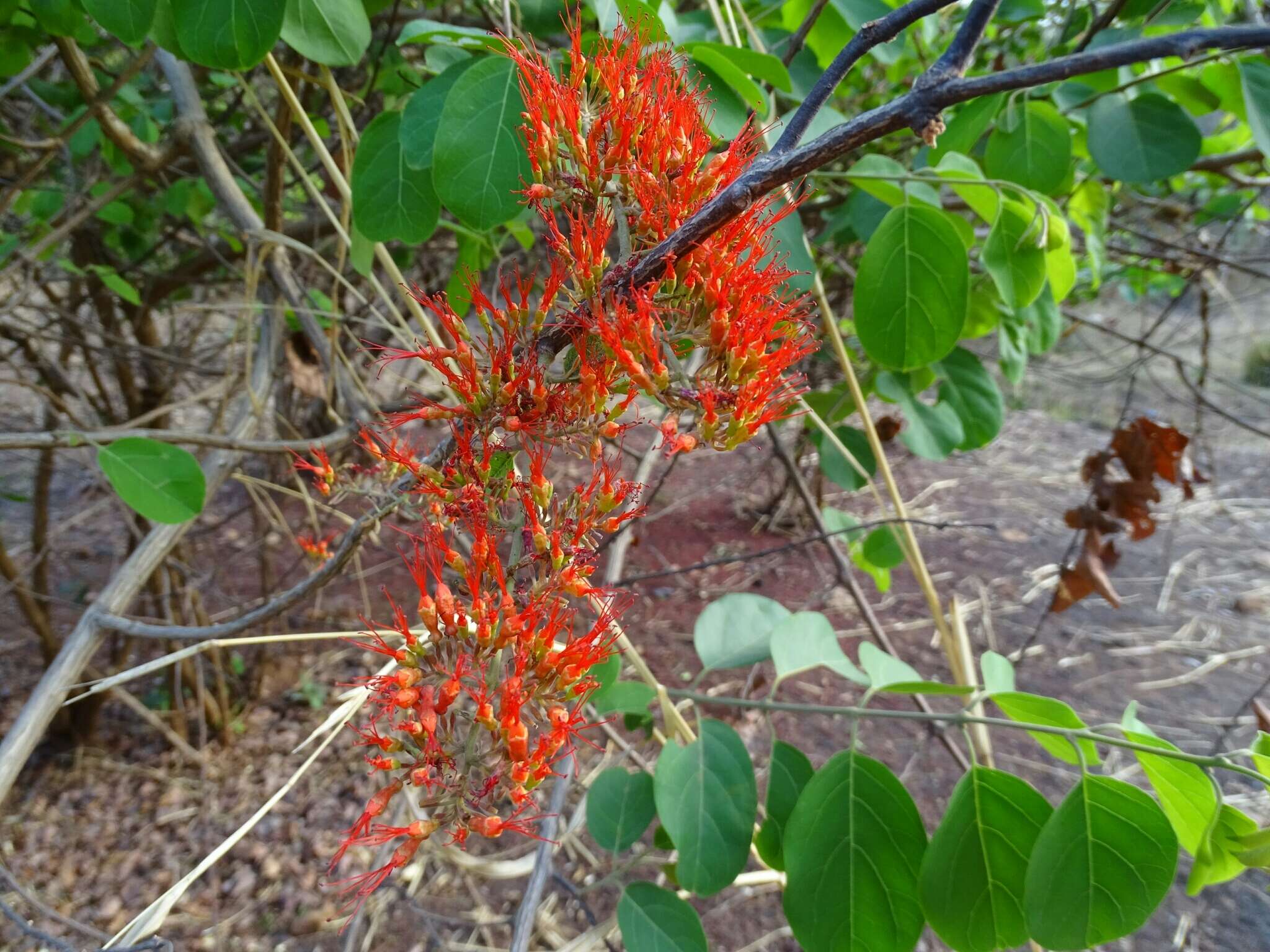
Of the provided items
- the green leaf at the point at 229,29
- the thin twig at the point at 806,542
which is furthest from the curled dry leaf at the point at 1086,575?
the green leaf at the point at 229,29

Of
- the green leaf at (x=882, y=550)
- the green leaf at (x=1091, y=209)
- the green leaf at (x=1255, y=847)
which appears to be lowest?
the green leaf at (x=882, y=550)

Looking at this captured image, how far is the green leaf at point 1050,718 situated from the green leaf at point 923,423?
0.63 m

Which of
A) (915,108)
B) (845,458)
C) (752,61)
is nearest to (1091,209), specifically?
(845,458)

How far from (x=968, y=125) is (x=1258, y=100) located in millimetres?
321

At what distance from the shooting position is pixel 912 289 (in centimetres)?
76

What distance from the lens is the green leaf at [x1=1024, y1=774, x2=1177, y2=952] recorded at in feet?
1.88

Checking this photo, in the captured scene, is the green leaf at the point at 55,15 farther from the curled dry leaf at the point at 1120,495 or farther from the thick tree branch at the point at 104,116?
the curled dry leaf at the point at 1120,495

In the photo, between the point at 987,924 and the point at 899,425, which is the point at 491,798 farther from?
the point at 899,425

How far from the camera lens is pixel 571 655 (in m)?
0.50

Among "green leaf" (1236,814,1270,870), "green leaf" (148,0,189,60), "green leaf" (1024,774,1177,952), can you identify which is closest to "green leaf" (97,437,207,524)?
"green leaf" (148,0,189,60)

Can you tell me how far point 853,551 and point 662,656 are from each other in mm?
796

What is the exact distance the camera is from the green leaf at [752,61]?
686mm

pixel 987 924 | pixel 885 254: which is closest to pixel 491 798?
pixel 987 924

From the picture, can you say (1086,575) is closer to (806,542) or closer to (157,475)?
(806,542)
